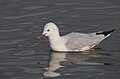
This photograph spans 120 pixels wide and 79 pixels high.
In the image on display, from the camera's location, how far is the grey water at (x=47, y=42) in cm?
1479

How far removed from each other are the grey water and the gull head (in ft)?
1.55

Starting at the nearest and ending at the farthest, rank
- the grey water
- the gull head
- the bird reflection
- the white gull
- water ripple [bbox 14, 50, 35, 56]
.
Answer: the grey water
the bird reflection
water ripple [bbox 14, 50, 35, 56]
the gull head
the white gull

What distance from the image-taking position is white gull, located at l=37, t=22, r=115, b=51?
16.6m

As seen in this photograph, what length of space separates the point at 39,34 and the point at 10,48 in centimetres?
137

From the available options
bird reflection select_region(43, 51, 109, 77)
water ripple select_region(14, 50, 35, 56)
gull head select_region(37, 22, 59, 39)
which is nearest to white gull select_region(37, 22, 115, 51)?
gull head select_region(37, 22, 59, 39)

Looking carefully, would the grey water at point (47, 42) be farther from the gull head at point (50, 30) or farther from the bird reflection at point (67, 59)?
the gull head at point (50, 30)

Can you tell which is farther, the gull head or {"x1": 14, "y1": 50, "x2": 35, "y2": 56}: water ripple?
the gull head

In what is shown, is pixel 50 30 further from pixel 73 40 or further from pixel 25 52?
pixel 25 52

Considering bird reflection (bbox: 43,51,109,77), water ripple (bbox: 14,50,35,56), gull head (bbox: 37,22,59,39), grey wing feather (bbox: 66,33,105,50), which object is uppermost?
gull head (bbox: 37,22,59,39)

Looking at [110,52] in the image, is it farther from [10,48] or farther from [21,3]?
[21,3]

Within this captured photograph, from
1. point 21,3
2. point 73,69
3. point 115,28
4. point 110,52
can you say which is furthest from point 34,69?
point 21,3

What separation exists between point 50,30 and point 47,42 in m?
0.93

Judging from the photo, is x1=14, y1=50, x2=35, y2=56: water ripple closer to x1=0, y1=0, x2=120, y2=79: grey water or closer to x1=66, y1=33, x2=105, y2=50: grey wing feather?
x1=0, y1=0, x2=120, y2=79: grey water


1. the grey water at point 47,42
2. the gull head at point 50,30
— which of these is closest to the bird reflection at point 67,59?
the grey water at point 47,42
